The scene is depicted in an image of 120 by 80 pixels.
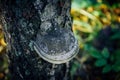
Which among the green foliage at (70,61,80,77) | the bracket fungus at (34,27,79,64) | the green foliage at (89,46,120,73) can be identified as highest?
the bracket fungus at (34,27,79,64)

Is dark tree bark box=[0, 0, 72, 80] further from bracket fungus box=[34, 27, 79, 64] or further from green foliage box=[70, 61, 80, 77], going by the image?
green foliage box=[70, 61, 80, 77]

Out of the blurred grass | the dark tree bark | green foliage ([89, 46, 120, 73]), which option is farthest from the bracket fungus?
the blurred grass

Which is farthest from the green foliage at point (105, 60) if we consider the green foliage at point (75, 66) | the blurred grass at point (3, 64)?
the blurred grass at point (3, 64)

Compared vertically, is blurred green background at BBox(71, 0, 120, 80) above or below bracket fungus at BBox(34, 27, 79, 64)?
below

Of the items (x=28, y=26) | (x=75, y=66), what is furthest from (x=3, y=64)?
(x=28, y=26)

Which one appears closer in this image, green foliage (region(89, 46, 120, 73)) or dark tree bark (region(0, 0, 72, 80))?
dark tree bark (region(0, 0, 72, 80))

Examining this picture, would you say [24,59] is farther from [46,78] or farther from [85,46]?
[85,46]

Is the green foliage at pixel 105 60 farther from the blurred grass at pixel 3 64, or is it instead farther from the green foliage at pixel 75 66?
the blurred grass at pixel 3 64

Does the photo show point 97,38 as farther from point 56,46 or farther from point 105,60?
point 56,46
